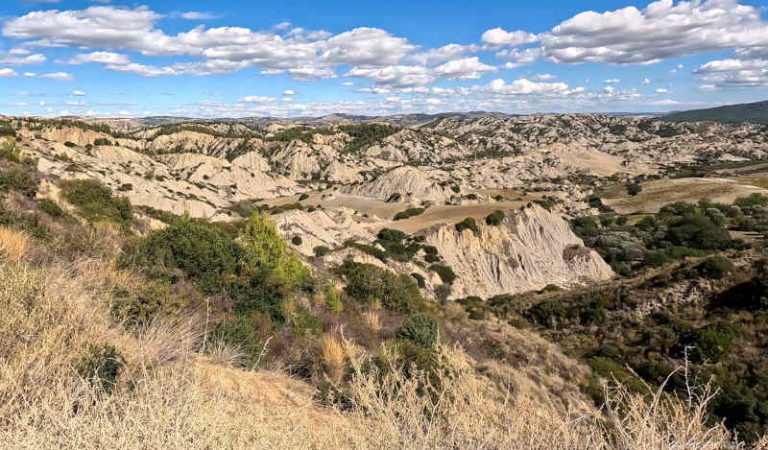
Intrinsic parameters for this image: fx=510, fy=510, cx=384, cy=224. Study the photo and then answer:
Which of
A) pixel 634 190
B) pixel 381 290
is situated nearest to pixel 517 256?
pixel 381 290

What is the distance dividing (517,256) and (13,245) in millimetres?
40326

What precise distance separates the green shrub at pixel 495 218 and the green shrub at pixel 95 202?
31.6 meters

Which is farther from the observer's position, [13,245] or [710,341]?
[710,341]

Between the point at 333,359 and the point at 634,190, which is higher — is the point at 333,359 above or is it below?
above

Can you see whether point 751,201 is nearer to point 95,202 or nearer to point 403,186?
point 403,186

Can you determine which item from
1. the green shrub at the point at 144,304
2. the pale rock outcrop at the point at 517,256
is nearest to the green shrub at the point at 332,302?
the green shrub at the point at 144,304

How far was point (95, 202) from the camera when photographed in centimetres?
1966

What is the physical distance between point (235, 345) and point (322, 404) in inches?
80.1

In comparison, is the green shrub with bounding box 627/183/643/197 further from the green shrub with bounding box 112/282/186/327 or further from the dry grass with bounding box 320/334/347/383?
the green shrub with bounding box 112/282/186/327

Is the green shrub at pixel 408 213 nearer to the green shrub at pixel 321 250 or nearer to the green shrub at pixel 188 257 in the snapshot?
the green shrub at pixel 321 250

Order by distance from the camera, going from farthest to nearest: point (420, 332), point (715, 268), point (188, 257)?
point (715, 268)
point (420, 332)
point (188, 257)

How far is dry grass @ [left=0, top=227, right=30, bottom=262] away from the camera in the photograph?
7840mm

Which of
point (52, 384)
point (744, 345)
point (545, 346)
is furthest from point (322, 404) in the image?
point (744, 345)

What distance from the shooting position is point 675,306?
82.5 feet
